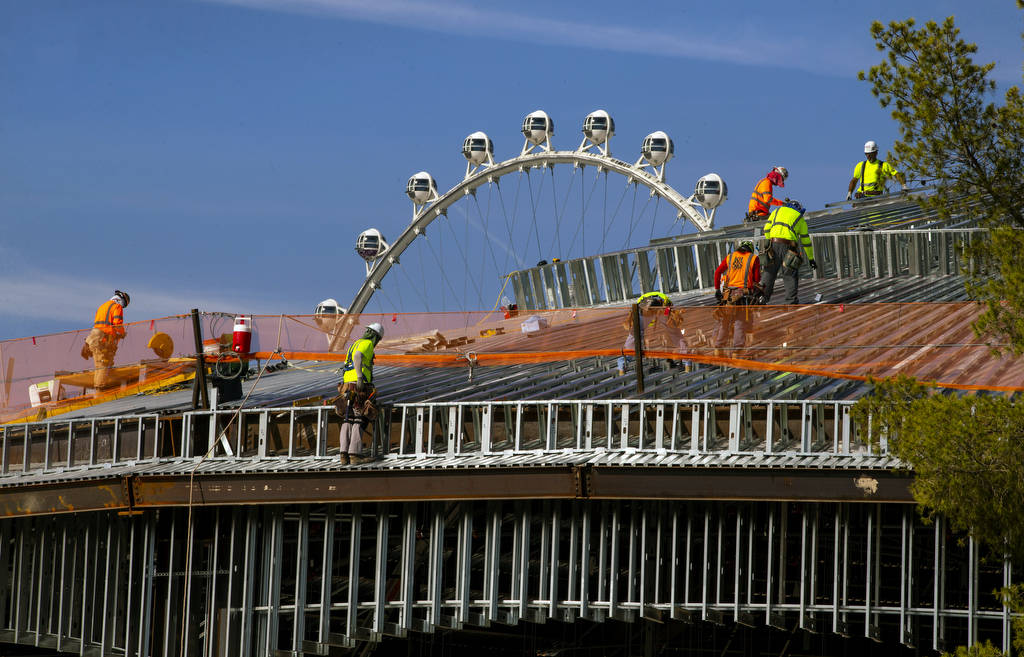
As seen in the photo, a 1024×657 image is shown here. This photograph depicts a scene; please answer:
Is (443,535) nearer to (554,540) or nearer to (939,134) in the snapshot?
(554,540)

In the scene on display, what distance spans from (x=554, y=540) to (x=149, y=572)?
6177 millimetres

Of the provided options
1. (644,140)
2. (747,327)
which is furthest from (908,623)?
(644,140)

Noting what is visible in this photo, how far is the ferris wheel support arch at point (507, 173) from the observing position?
5156 cm

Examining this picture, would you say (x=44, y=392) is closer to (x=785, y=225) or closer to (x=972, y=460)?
(x=785, y=225)

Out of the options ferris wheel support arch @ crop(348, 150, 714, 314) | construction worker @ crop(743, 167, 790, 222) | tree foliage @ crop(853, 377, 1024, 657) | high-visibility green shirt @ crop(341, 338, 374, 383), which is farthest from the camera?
ferris wheel support arch @ crop(348, 150, 714, 314)

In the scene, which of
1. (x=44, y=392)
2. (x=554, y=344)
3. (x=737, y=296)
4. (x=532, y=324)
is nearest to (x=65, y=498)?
(x=44, y=392)

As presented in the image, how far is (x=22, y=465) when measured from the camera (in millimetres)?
23141

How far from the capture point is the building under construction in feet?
58.3

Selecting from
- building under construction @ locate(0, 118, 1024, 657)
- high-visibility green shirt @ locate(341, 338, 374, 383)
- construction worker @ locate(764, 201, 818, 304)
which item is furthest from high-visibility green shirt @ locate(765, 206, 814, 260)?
high-visibility green shirt @ locate(341, 338, 374, 383)

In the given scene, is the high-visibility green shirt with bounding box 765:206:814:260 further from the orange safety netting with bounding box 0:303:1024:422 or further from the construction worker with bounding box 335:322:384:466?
the construction worker with bounding box 335:322:384:466

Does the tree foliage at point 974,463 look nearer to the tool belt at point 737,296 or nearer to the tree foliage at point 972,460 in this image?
the tree foliage at point 972,460

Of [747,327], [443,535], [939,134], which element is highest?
[939,134]

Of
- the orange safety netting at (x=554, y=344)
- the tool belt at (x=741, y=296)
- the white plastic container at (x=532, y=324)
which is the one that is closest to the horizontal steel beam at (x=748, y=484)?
the orange safety netting at (x=554, y=344)

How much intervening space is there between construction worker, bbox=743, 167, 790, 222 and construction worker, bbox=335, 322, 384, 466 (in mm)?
21714
